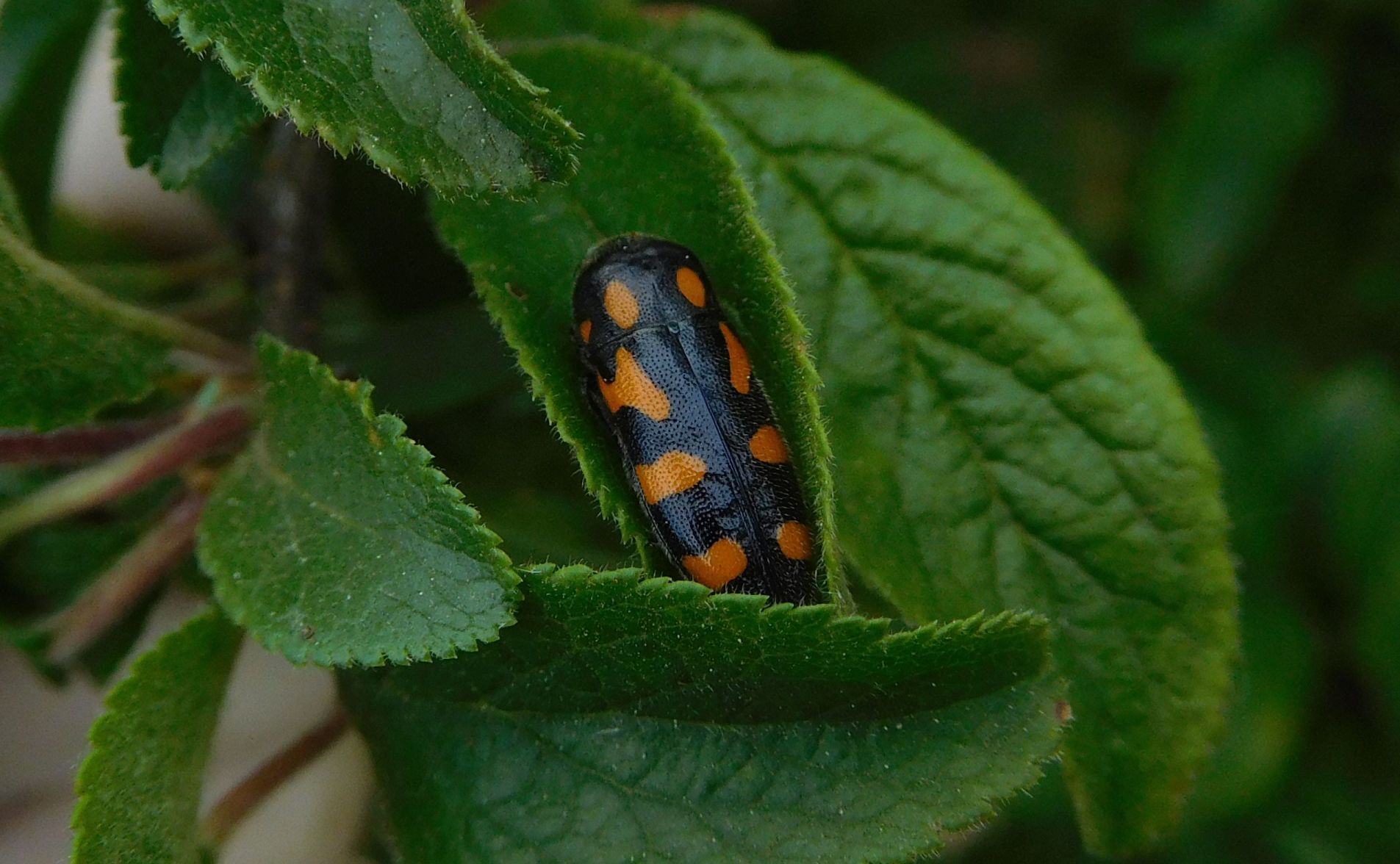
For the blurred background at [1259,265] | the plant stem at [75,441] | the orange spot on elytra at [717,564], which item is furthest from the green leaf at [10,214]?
the blurred background at [1259,265]

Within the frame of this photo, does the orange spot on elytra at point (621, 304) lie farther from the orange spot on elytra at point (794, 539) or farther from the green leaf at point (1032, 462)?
the orange spot on elytra at point (794, 539)

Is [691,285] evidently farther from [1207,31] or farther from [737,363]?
[1207,31]

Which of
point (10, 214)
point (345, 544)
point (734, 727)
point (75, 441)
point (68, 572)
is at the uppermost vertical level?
point (10, 214)

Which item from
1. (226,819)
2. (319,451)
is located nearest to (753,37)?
(319,451)

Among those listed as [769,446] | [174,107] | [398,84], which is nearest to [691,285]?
[769,446]

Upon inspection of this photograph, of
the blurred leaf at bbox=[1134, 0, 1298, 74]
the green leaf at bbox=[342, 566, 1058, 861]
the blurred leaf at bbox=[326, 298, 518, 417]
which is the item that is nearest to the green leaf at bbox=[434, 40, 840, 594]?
the green leaf at bbox=[342, 566, 1058, 861]

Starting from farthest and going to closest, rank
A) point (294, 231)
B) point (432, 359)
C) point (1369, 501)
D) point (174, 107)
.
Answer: point (1369, 501) < point (432, 359) < point (294, 231) < point (174, 107)
